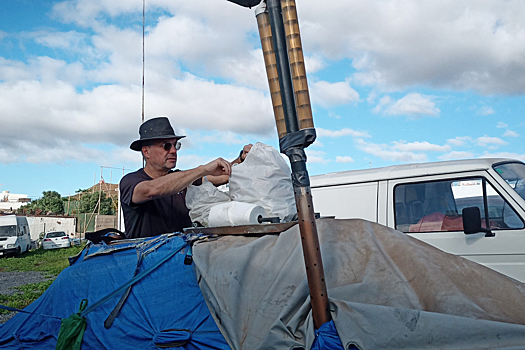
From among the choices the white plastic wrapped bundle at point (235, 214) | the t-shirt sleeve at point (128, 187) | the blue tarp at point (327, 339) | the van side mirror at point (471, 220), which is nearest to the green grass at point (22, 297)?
the t-shirt sleeve at point (128, 187)

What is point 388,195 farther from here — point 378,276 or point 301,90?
point 301,90

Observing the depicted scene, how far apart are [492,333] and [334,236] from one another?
875mm

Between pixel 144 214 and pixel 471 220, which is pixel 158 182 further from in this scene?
pixel 471 220

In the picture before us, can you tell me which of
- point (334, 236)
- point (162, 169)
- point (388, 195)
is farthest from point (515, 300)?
point (388, 195)

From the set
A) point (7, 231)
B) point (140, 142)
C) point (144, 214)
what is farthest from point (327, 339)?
point (7, 231)

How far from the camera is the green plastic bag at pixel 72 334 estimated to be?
8.92 ft

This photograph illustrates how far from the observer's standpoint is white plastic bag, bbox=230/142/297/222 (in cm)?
300

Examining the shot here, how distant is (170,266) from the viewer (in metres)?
2.69

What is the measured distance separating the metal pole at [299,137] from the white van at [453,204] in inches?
116

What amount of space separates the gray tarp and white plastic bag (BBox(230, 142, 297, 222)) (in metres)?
0.52

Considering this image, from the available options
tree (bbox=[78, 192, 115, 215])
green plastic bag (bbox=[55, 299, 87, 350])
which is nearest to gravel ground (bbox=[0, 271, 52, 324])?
green plastic bag (bbox=[55, 299, 87, 350])

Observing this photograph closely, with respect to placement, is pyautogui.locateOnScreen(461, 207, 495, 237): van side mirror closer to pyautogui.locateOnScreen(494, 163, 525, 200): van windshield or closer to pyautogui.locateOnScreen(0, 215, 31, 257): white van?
pyautogui.locateOnScreen(494, 163, 525, 200): van windshield

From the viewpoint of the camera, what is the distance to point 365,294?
196 cm

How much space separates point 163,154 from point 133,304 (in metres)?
1.52
